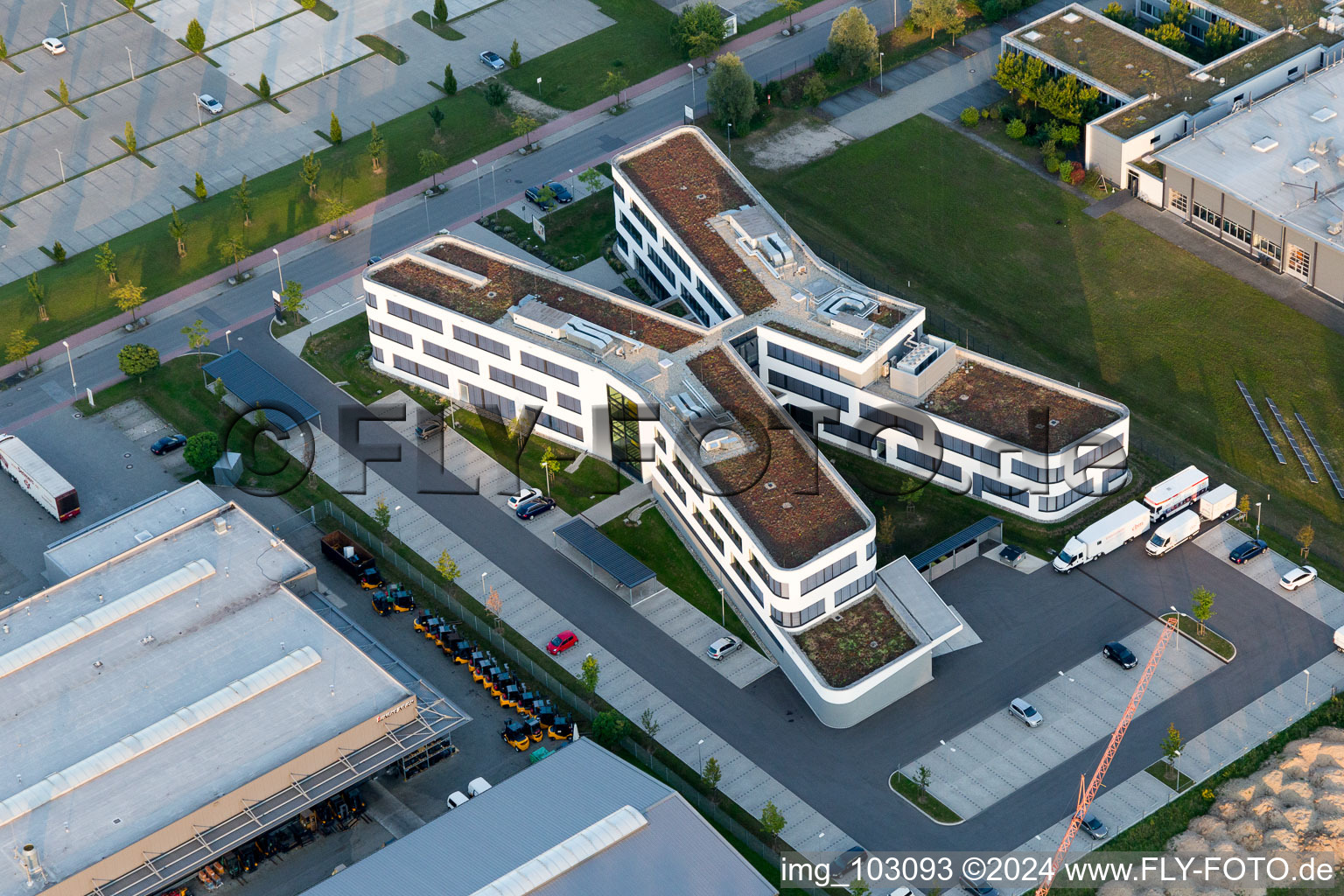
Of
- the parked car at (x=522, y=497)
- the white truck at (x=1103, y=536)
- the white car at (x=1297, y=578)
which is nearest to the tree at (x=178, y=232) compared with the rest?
the parked car at (x=522, y=497)

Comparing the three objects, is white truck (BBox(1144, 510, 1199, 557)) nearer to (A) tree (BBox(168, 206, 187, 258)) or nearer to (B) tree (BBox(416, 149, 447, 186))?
(B) tree (BBox(416, 149, 447, 186))

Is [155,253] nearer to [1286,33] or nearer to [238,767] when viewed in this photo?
[238,767]

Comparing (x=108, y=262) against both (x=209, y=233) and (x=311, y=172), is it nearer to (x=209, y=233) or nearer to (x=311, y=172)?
(x=209, y=233)

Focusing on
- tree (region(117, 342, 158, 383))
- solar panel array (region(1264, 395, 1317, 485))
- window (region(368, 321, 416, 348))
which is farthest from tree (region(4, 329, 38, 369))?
solar panel array (region(1264, 395, 1317, 485))

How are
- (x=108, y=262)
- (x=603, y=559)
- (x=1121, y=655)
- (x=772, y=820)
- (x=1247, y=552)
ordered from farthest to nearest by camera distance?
(x=108, y=262) < (x=603, y=559) < (x=1247, y=552) < (x=1121, y=655) < (x=772, y=820)

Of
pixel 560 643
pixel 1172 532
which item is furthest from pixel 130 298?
pixel 1172 532

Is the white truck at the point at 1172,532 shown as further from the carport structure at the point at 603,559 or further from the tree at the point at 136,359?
the tree at the point at 136,359
